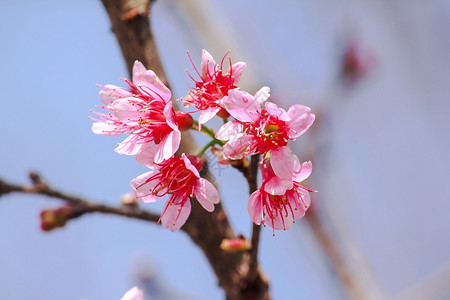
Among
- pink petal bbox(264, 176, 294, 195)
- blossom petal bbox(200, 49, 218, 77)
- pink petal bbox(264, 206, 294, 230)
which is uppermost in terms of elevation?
blossom petal bbox(200, 49, 218, 77)

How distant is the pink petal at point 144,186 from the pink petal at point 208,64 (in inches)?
12.0

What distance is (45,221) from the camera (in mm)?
1459

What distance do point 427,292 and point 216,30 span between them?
180 cm

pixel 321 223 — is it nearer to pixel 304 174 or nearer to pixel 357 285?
pixel 357 285

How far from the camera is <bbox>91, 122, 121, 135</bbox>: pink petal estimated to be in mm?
1305

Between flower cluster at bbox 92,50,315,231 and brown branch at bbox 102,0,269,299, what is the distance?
177 millimetres

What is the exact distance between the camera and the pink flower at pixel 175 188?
1.19 m

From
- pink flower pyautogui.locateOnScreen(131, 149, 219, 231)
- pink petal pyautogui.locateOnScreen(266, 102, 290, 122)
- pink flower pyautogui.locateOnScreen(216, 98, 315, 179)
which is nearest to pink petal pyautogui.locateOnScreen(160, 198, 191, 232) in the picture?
pink flower pyautogui.locateOnScreen(131, 149, 219, 231)

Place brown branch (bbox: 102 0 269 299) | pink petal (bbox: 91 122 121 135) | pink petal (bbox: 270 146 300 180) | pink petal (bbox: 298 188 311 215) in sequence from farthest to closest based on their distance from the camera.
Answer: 1. brown branch (bbox: 102 0 269 299)
2. pink petal (bbox: 91 122 121 135)
3. pink petal (bbox: 298 188 311 215)
4. pink petal (bbox: 270 146 300 180)

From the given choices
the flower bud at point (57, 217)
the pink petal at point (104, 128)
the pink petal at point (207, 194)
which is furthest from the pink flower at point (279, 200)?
the flower bud at point (57, 217)

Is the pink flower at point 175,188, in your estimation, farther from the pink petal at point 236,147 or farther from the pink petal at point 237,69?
the pink petal at point 237,69

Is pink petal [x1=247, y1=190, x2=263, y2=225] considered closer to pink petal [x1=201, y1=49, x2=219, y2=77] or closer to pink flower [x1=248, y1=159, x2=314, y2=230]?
pink flower [x1=248, y1=159, x2=314, y2=230]

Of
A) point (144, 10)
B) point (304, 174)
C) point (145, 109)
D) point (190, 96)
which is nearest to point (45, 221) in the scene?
point (145, 109)

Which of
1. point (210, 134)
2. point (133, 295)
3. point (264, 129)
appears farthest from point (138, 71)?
point (133, 295)
